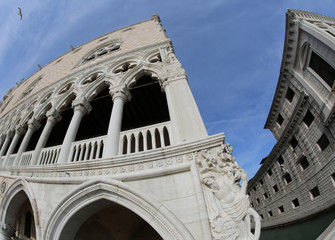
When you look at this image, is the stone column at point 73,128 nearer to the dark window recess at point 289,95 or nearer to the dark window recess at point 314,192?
the dark window recess at point 314,192

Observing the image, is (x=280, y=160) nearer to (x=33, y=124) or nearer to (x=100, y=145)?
(x=100, y=145)

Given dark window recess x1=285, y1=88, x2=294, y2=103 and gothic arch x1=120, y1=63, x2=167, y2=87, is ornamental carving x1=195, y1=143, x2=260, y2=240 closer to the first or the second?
gothic arch x1=120, y1=63, x2=167, y2=87

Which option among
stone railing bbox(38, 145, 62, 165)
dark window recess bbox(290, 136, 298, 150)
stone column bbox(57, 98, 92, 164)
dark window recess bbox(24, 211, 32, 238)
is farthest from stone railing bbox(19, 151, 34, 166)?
dark window recess bbox(290, 136, 298, 150)

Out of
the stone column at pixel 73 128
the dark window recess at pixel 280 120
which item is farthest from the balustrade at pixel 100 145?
the dark window recess at pixel 280 120

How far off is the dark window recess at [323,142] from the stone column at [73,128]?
13389 mm

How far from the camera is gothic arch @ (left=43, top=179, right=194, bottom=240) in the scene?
8.28 ft

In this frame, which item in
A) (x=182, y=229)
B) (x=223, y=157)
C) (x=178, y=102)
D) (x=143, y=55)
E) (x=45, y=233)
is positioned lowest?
(x=182, y=229)

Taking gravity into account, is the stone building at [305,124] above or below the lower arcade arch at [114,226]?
above

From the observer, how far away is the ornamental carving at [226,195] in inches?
80.0

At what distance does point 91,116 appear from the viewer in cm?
846

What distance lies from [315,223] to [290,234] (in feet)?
8.77

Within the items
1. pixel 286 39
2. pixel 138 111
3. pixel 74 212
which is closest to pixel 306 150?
pixel 286 39

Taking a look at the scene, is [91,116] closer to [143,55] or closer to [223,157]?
[143,55]

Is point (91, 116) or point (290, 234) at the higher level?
point (91, 116)
